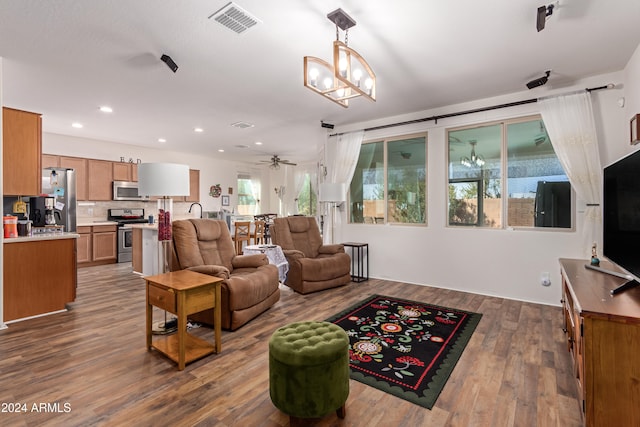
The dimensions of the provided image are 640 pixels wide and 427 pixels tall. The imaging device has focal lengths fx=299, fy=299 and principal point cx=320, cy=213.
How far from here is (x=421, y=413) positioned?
5.88 ft

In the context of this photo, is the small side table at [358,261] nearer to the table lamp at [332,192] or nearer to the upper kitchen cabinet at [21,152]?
the table lamp at [332,192]

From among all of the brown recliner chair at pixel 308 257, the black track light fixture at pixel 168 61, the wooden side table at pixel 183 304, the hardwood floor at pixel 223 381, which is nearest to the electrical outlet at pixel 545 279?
the hardwood floor at pixel 223 381

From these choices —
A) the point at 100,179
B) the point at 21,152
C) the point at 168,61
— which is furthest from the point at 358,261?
the point at 100,179

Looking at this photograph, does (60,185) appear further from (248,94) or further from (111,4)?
(111,4)

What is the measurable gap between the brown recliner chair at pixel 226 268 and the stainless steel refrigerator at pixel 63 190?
3419 mm

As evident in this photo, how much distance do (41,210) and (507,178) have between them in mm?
6185

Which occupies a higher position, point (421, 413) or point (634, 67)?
A: point (634, 67)

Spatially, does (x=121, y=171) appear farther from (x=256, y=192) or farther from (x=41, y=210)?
(x=256, y=192)

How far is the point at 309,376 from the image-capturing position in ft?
5.33

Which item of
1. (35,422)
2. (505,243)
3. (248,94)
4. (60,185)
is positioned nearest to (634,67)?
(505,243)

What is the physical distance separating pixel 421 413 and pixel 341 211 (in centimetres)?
396

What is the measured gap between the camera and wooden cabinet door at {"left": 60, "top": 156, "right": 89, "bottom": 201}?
6.02 metres

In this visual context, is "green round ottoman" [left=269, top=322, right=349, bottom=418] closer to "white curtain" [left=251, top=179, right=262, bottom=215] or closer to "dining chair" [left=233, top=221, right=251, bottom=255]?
"dining chair" [left=233, top=221, right=251, bottom=255]

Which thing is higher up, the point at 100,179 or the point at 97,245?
the point at 100,179
